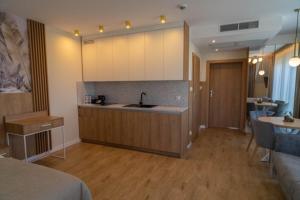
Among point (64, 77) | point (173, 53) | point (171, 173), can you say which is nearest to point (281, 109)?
point (173, 53)

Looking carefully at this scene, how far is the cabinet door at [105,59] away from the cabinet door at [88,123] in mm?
873

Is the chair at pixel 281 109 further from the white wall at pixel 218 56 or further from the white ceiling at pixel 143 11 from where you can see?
the white ceiling at pixel 143 11

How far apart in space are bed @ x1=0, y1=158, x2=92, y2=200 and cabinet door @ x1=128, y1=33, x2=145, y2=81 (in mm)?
2720

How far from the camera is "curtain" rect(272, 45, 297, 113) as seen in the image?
4615mm

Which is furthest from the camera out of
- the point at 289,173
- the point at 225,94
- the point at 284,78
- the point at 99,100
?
the point at 225,94

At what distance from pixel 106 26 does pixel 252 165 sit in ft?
13.1

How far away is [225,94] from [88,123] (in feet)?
14.0

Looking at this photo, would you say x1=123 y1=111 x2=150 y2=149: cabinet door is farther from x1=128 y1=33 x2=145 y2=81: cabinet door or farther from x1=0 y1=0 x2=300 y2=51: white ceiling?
x1=0 y1=0 x2=300 y2=51: white ceiling

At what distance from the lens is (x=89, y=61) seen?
4.43 metres

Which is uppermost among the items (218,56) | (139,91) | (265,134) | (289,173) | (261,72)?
(218,56)

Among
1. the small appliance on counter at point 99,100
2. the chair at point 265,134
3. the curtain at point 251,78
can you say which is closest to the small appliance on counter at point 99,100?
the small appliance on counter at point 99,100

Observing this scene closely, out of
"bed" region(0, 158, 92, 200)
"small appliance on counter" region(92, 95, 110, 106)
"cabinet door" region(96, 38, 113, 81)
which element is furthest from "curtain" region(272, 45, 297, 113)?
"bed" region(0, 158, 92, 200)

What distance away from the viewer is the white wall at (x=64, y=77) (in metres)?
3.77

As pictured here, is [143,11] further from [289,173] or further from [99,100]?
[289,173]
